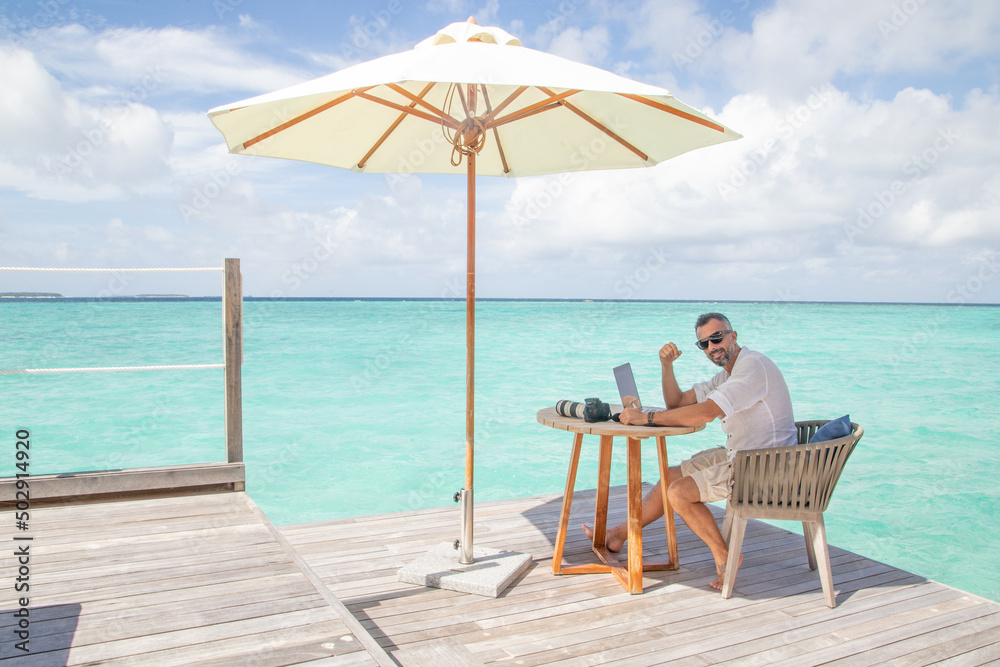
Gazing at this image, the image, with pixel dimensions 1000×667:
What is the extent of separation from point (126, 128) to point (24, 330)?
86.9 ft

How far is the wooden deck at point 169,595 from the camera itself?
70.8 inches

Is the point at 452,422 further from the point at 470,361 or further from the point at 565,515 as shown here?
the point at 470,361

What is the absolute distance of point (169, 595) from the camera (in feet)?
7.17

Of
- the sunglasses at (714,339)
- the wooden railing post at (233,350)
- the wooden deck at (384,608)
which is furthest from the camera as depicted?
the wooden railing post at (233,350)

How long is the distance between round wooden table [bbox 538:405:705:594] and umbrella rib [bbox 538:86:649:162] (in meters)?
1.40

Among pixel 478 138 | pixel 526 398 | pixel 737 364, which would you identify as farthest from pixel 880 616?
pixel 526 398

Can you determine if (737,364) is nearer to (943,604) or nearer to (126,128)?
(943,604)

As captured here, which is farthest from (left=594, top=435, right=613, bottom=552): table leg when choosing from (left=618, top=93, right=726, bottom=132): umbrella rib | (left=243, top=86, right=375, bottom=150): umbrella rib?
(left=243, top=86, right=375, bottom=150): umbrella rib

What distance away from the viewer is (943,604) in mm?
2865

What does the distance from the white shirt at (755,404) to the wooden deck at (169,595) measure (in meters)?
1.89

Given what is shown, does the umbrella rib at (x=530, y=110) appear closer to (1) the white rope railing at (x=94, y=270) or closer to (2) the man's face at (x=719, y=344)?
(2) the man's face at (x=719, y=344)

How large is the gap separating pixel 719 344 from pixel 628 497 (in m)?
0.87

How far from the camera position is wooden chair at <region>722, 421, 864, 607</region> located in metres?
2.82

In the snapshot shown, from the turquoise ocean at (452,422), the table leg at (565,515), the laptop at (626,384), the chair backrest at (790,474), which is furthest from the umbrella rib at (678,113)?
the turquoise ocean at (452,422)
